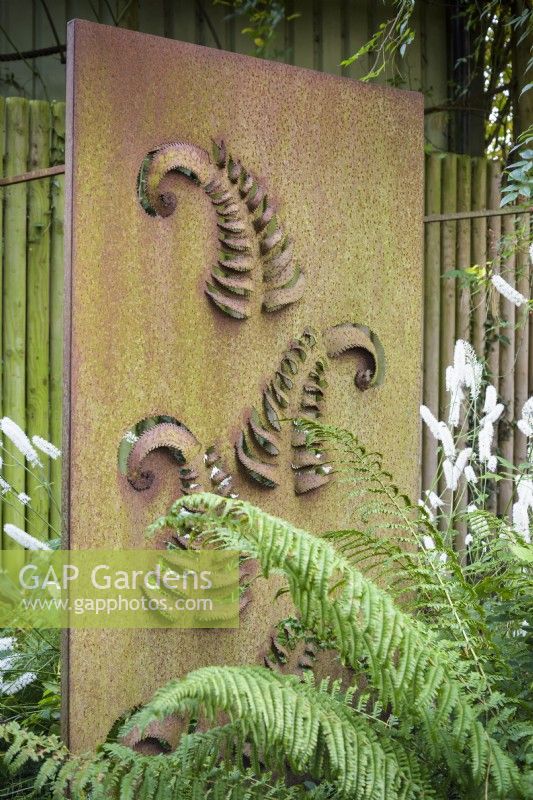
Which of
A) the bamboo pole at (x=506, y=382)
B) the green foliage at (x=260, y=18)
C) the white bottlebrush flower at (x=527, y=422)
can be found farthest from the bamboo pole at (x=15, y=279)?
the bamboo pole at (x=506, y=382)

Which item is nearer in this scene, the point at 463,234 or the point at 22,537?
the point at 22,537

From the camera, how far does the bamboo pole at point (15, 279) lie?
3.33 meters

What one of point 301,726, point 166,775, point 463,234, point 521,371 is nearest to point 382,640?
point 301,726

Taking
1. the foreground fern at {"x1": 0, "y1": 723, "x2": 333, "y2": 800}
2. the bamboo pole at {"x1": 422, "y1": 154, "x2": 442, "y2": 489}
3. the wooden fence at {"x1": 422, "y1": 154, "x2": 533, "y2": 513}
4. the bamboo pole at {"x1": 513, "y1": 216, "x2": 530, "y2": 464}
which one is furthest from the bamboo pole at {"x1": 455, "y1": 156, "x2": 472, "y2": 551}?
the foreground fern at {"x1": 0, "y1": 723, "x2": 333, "y2": 800}

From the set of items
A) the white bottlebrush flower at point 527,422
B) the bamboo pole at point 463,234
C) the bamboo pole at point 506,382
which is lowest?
the white bottlebrush flower at point 527,422

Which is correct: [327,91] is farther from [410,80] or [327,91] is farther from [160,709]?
[410,80]

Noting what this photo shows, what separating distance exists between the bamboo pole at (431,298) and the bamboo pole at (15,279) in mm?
1678

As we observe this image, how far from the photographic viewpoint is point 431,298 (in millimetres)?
4086

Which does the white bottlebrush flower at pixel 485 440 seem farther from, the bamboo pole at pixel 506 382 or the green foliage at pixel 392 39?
the bamboo pole at pixel 506 382

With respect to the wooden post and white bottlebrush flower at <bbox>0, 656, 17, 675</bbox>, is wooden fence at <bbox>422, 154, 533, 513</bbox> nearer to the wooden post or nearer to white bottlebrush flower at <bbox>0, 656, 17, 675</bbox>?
the wooden post

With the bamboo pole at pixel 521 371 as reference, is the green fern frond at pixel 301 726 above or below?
below

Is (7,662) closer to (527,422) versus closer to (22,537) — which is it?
(22,537)

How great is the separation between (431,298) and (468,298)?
0.16m

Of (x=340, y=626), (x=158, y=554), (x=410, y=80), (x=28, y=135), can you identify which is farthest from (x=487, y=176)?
(x=340, y=626)
